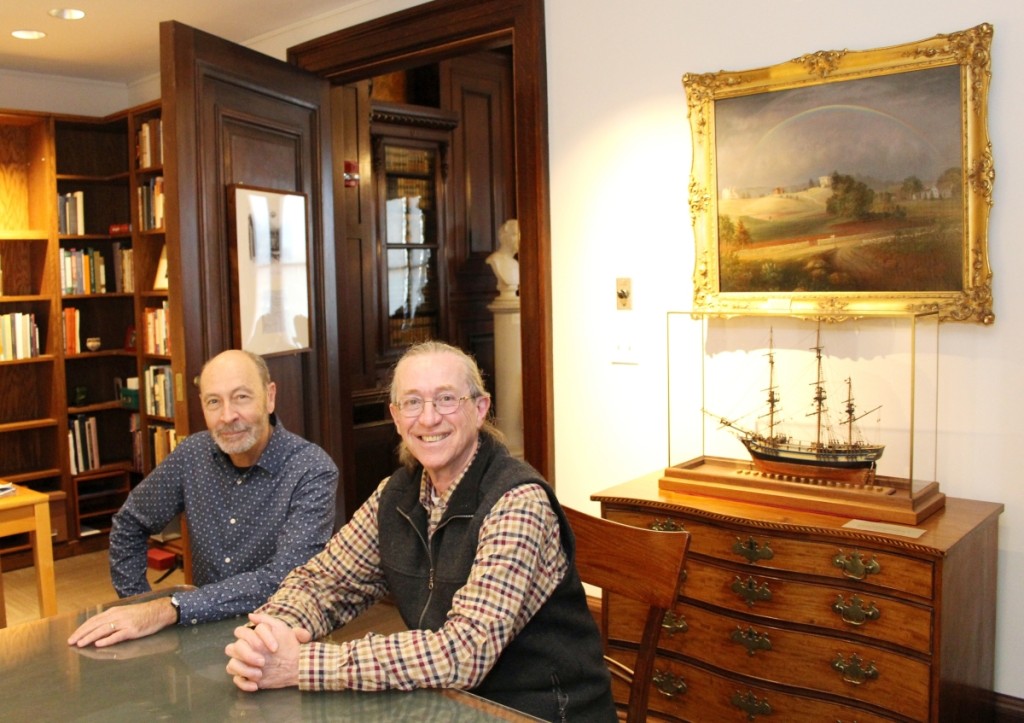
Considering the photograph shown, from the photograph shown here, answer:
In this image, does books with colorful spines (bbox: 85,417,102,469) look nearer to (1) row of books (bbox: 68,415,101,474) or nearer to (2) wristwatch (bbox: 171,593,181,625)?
(1) row of books (bbox: 68,415,101,474)

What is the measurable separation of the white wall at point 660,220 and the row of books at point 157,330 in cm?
227

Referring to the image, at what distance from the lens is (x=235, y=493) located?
7.55 ft

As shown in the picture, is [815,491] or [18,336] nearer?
[815,491]

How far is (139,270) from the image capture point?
5.34m

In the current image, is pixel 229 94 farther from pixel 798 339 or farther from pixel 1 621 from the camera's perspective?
pixel 798 339

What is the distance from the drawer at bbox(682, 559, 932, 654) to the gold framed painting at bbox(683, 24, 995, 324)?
0.81 meters

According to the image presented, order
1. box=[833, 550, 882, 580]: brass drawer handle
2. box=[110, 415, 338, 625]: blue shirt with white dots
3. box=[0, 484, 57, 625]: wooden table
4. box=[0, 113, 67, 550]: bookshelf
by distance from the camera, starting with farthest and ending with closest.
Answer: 1. box=[0, 113, 67, 550]: bookshelf
2. box=[0, 484, 57, 625]: wooden table
3. box=[833, 550, 882, 580]: brass drawer handle
4. box=[110, 415, 338, 625]: blue shirt with white dots

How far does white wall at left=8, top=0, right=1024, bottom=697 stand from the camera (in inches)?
101

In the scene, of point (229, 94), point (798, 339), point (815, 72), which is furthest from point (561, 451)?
point (229, 94)

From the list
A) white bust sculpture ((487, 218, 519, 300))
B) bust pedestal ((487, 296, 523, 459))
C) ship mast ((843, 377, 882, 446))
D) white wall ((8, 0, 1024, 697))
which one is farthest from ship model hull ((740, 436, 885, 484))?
white bust sculpture ((487, 218, 519, 300))

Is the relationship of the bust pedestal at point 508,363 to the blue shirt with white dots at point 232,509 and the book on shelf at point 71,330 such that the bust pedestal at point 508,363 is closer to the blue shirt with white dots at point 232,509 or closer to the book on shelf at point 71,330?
the book on shelf at point 71,330

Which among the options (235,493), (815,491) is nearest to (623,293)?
(815,491)

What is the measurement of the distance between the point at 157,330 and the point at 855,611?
406 cm

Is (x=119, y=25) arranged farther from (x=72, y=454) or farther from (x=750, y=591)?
(x=750, y=591)
